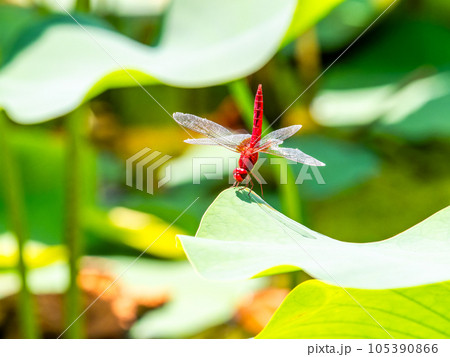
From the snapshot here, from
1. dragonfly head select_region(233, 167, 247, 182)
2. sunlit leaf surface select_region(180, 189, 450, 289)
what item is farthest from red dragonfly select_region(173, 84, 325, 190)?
sunlit leaf surface select_region(180, 189, 450, 289)

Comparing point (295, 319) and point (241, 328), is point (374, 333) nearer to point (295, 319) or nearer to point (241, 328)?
point (295, 319)

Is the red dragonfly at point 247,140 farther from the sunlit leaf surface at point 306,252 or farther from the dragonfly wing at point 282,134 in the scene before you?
the sunlit leaf surface at point 306,252

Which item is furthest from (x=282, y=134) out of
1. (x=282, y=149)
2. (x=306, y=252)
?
(x=306, y=252)

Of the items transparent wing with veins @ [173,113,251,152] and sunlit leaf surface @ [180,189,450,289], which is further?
transparent wing with veins @ [173,113,251,152]

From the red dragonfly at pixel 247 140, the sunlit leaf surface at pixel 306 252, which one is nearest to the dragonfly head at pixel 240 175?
the red dragonfly at pixel 247 140

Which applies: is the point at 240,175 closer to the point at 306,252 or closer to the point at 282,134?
the point at 282,134

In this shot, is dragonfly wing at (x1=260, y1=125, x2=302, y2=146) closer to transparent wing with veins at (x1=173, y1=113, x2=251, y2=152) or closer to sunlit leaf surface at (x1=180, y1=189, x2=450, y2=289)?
transparent wing with veins at (x1=173, y1=113, x2=251, y2=152)

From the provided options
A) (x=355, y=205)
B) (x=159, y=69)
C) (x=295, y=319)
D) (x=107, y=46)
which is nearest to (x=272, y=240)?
(x=295, y=319)

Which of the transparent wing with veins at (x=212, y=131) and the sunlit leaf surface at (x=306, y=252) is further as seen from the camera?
the transparent wing with veins at (x=212, y=131)
